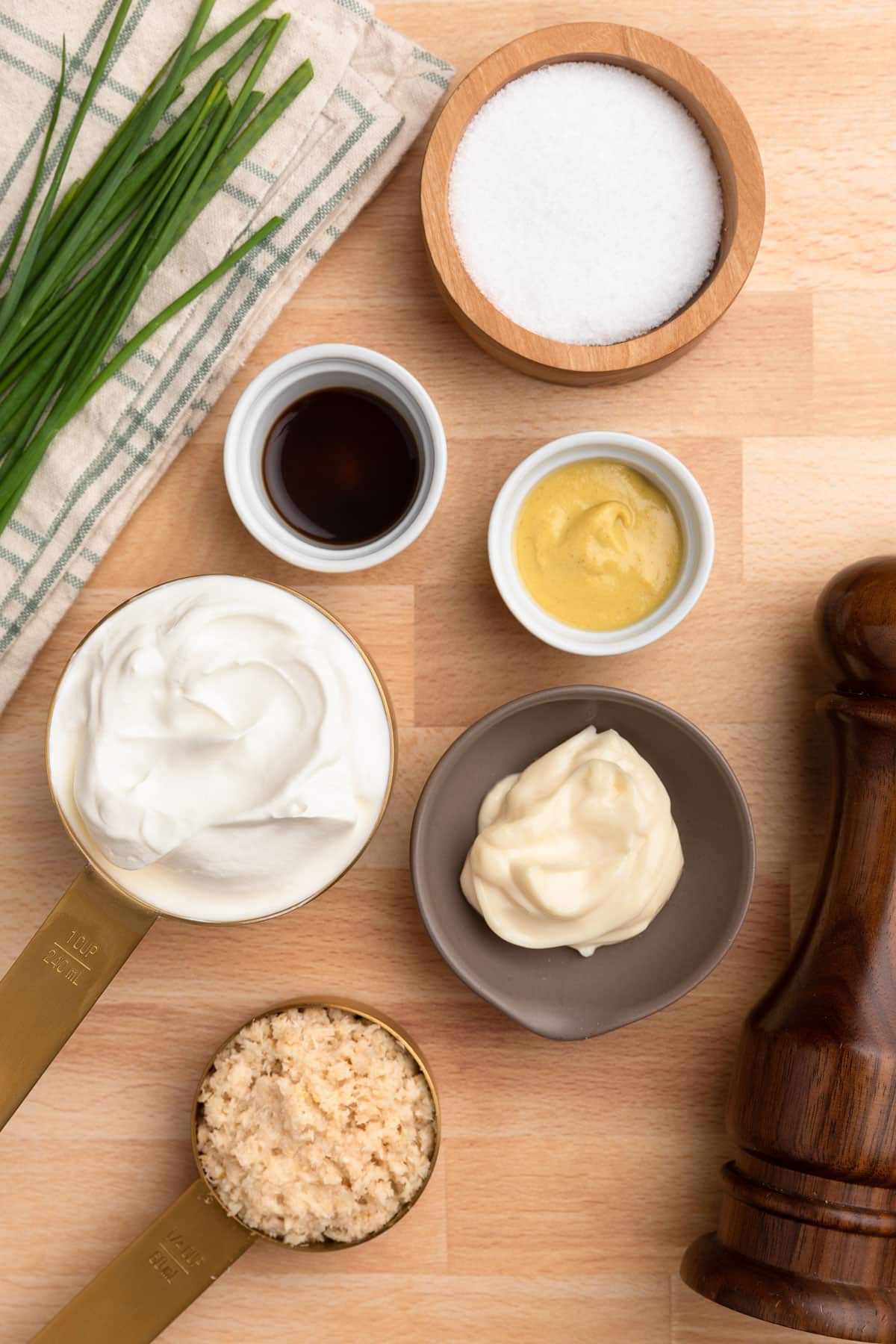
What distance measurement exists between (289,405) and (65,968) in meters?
0.54

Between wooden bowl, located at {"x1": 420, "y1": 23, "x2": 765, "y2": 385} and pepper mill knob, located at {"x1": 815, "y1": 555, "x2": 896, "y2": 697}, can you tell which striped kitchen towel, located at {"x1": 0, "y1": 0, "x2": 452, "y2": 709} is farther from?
pepper mill knob, located at {"x1": 815, "y1": 555, "x2": 896, "y2": 697}

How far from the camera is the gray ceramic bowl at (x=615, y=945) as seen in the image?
965 millimetres

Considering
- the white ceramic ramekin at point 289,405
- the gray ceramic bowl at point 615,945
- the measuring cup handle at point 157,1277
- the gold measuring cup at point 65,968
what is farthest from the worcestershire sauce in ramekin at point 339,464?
the measuring cup handle at point 157,1277

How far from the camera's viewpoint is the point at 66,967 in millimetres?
928

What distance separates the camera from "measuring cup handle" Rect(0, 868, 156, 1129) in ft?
3.03

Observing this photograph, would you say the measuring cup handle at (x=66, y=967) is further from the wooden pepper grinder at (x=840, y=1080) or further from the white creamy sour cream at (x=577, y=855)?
the wooden pepper grinder at (x=840, y=1080)

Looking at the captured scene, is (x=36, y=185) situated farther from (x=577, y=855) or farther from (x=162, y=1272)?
(x=162, y=1272)

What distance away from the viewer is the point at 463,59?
1.03 meters

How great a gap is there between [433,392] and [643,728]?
38 cm

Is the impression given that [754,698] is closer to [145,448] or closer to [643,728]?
[643,728]

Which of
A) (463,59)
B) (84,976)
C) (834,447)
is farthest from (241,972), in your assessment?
(463,59)

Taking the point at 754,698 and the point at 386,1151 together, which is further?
the point at 754,698

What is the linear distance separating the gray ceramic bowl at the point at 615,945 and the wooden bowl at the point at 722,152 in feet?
0.97

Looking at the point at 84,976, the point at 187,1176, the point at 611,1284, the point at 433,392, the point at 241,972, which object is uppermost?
the point at 433,392
